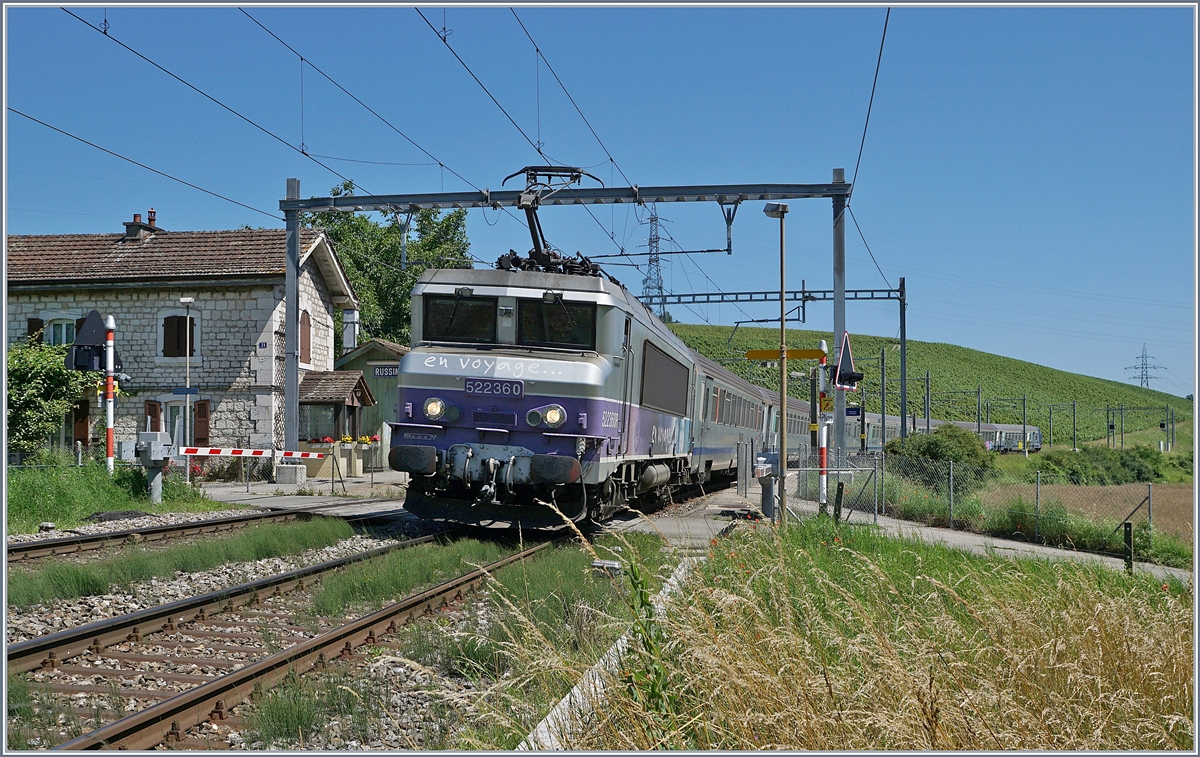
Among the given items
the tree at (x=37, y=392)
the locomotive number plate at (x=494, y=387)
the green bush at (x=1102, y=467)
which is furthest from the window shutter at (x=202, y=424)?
the green bush at (x=1102, y=467)

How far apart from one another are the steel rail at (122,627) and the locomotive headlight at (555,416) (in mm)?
3563

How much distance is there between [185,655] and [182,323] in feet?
84.9

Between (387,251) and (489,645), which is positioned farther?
(387,251)

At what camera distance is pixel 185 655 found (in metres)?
6.98

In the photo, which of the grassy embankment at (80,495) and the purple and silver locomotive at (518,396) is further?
the grassy embankment at (80,495)

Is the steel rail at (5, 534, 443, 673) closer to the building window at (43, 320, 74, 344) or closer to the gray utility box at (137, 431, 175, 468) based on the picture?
the gray utility box at (137, 431, 175, 468)

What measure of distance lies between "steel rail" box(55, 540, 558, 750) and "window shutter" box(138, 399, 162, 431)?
991 inches

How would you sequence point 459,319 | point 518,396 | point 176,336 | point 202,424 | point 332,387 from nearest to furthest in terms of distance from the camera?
point 518,396, point 459,319, point 202,424, point 176,336, point 332,387

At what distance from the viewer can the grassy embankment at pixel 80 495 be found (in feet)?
51.3

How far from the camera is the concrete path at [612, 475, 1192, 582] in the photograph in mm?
12477

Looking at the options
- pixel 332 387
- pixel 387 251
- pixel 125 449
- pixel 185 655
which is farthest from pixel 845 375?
pixel 387 251

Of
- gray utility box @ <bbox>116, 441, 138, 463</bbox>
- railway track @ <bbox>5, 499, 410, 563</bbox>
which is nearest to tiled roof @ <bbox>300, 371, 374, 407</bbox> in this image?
gray utility box @ <bbox>116, 441, 138, 463</bbox>

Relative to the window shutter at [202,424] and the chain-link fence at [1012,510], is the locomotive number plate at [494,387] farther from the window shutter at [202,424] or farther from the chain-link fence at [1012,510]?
the window shutter at [202,424]

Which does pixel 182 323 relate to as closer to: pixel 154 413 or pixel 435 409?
pixel 154 413
